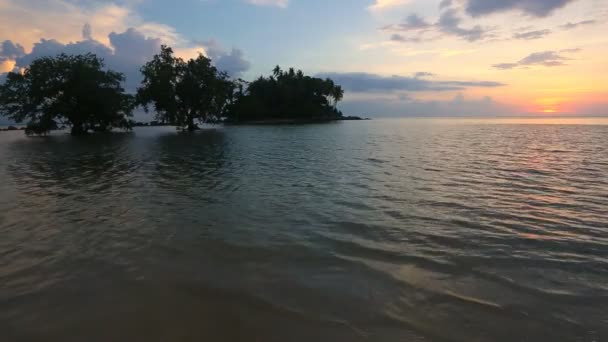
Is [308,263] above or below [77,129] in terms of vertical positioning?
below

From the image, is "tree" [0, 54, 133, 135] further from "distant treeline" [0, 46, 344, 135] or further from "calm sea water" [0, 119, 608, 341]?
"calm sea water" [0, 119, 608, 341]

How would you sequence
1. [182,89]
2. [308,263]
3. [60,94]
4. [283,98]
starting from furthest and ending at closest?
[283,98] → [182,89] → [60,94] → [308,263]

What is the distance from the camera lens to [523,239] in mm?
7262

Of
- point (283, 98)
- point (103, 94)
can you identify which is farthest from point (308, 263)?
point (283, 98)

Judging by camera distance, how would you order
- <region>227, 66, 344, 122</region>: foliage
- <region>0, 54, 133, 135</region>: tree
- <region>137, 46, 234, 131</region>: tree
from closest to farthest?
<region>0, 54, 133, 135</region>: tree < <region>137, 46, 234, 131</region>: tree < <region>227, 66, 344, 122</region>: foliage

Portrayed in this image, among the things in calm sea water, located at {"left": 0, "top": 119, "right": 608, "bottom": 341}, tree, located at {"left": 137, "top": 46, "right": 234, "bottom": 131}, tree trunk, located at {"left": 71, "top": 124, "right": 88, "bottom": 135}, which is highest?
tree, located at {"left": 137, "top": 46, "right": 234, "bottom": 131}

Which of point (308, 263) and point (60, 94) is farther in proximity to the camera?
point (60, 94)

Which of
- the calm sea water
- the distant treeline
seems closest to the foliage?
the distant treeline

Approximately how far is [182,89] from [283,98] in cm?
7822

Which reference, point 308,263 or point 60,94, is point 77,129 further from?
point 308,263

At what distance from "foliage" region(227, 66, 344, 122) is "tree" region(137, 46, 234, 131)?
66399 mm

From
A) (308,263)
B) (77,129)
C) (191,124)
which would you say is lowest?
(308,263)

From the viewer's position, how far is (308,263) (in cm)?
616

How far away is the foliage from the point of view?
139500 mm
